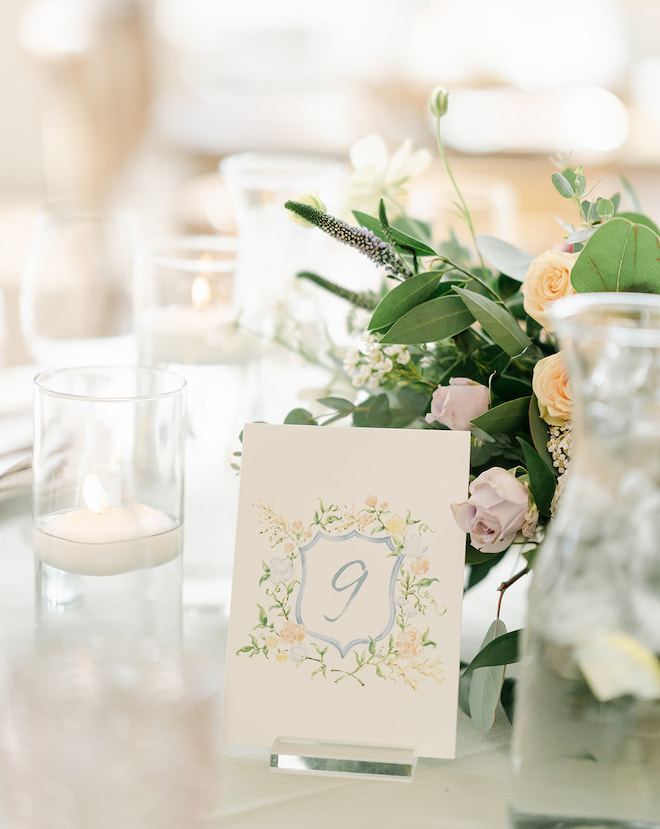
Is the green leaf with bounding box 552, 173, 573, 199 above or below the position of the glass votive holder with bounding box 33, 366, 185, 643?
above

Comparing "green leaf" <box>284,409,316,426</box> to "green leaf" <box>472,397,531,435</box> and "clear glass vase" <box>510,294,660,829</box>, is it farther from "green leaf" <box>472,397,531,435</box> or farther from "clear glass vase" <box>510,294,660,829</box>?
"clear glass vase" <box>510,294,660,829</box>

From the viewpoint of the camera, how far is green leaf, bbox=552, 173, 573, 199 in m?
0.61

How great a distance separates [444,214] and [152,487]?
2.97 feet

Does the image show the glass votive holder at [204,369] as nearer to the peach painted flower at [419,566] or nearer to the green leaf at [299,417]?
the green leaf at [299,417]

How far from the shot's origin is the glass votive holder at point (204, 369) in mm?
868

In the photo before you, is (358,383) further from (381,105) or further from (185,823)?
(381,105)

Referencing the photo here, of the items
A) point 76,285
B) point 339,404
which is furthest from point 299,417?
point 76,285

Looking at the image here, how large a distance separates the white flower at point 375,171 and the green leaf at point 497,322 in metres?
0.25

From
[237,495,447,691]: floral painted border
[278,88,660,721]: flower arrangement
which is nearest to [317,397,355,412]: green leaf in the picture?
[278,88,660,721]: flower arrangement

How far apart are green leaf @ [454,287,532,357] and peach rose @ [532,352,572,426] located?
1.0 inches

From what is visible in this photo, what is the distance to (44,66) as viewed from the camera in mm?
3900

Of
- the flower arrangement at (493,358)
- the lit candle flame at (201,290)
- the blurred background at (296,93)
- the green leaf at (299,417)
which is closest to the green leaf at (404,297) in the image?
the flower arrangement at (493,358)

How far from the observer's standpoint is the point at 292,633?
585mm

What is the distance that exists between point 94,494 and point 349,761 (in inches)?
9.2
